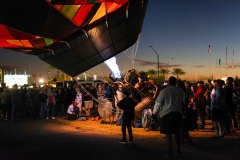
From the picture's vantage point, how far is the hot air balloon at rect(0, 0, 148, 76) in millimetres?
11133

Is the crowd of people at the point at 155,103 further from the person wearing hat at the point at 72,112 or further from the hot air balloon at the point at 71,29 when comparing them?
the hot air balloon at the point at 71,29

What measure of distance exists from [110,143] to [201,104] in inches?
181

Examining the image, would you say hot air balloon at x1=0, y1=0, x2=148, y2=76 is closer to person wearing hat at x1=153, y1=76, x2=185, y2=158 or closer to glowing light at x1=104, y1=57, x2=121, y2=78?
glowing light at x1=104, y1=57, x2=121, y2=78

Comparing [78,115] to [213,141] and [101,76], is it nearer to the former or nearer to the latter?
[101,76]

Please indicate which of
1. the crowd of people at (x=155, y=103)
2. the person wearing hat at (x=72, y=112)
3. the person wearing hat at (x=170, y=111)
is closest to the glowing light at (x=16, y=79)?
the crowd of people at (x=155, y=103)

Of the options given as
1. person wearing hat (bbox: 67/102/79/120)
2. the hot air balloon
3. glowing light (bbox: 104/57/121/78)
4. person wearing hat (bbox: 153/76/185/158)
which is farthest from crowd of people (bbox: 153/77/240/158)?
person wearing hat (bbox: 67/102/79/120)

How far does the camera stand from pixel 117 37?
1485 cm

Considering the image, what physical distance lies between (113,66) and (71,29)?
130 inches

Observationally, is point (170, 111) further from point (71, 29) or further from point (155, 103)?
point (71, 29)

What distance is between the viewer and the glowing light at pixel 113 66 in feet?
48.3

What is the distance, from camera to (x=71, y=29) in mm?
12734

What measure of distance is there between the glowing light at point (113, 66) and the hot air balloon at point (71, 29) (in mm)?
334

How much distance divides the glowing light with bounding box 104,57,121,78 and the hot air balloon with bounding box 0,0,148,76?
0.33 metres

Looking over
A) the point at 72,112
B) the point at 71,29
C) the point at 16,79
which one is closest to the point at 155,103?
the point at 71,29
